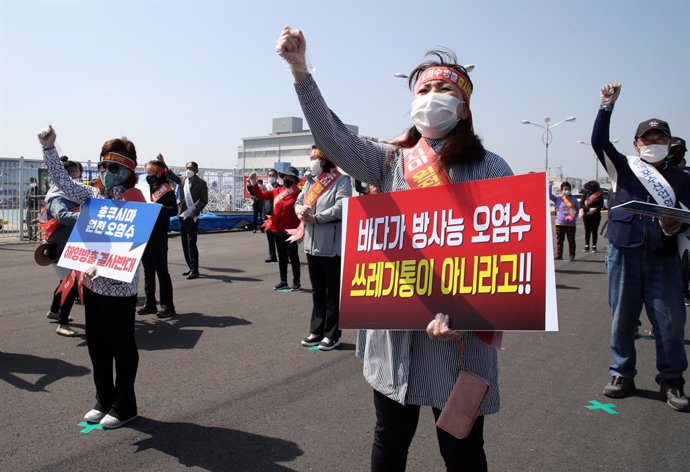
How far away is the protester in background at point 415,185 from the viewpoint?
84.9 inches

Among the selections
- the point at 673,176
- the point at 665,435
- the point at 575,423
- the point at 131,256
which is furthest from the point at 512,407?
the point at 131,256

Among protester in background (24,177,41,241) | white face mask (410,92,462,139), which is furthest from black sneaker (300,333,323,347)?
protester in background (24,177,41,241)

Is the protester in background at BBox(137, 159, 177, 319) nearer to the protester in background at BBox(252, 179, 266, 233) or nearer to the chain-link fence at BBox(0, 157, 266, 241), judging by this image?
the chain-link fence at BBox(0, 157, 266, 241)

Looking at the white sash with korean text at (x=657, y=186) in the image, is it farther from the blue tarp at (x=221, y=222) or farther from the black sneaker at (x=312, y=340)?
the blue tarp at (x=221, y=222)

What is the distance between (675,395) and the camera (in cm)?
423

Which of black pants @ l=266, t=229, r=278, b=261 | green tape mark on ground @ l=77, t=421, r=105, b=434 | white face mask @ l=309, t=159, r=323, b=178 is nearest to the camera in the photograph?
green tape mark on ground @ l=77, t=421, r=105, b=434

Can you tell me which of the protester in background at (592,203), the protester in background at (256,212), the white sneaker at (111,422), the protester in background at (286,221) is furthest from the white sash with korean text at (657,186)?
the protester in background at (256,212)

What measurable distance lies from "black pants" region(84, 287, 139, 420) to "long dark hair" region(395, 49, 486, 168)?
2443 mm

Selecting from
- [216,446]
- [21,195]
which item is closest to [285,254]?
[216,446]

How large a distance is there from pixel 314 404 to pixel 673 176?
132 inches

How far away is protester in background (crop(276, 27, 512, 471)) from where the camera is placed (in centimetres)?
216

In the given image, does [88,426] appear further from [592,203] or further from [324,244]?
[592,203]

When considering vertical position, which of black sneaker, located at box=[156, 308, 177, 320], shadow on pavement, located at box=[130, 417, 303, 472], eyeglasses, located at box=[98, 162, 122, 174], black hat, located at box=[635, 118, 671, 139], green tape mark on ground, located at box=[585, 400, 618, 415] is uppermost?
black hat, located at box=[635, 118, 671, 139]

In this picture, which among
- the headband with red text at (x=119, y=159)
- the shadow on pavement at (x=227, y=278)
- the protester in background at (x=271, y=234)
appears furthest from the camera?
the protester in background at (x=271, y=234)
